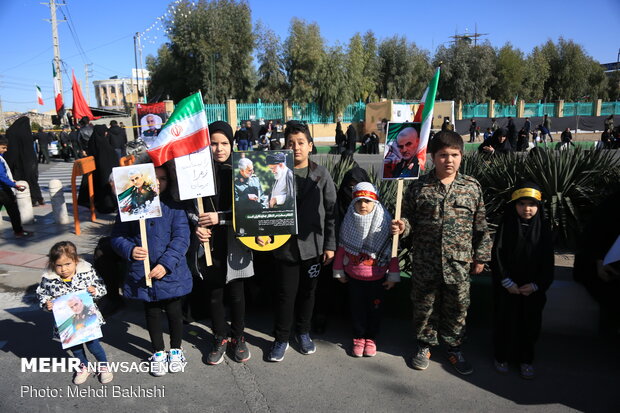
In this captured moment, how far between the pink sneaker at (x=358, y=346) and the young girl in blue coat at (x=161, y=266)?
141cm

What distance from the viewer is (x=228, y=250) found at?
130 inches

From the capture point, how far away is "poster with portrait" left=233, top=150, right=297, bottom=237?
10.1 feet

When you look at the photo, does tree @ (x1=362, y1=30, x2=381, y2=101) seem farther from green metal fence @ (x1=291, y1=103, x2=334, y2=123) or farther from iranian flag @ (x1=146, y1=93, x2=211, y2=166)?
iranian flag @ (x1=146, y1=93, x2=211, y2=166)

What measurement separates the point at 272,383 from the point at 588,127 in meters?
39.9

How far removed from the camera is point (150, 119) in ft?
27.9

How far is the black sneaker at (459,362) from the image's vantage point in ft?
10.5

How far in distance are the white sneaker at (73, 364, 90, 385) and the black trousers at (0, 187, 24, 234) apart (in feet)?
15.7

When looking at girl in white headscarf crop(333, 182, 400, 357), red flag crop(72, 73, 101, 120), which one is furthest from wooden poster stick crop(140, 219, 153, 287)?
red flag crop(72, 73, 101, 120)

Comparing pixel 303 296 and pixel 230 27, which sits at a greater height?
pixel 230 27

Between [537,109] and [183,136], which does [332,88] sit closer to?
[537,109]

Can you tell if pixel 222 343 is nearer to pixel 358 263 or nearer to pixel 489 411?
pixel 358 263

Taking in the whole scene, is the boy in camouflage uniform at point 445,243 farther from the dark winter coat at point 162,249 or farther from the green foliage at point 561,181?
the green foliage at point 561,181

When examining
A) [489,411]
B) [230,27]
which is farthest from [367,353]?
[230,27]

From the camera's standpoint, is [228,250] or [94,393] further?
[228,250]
